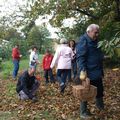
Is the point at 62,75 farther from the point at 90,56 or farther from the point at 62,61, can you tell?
the point at 90,56

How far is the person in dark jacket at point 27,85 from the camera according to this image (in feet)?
37.3

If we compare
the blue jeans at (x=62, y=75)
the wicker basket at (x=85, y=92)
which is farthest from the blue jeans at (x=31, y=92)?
the wicker basket at (x=85, y=92)

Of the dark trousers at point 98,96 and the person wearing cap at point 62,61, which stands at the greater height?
the person wearing cap at point 62,61

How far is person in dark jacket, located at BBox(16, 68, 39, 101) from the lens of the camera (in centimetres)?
1137

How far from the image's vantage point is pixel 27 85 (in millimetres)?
11555

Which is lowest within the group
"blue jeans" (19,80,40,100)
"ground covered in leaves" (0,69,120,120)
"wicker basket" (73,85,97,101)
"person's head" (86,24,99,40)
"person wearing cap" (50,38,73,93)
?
"ground covered in leaves" (0,69,120,120)

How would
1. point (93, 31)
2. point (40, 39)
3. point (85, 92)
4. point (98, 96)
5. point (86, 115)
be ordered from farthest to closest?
point (40, 39), point (98, 96), point (86, 115), point (93, 31), point (85, 92)

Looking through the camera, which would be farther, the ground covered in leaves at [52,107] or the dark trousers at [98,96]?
the ground covered in leaves at [52,107]

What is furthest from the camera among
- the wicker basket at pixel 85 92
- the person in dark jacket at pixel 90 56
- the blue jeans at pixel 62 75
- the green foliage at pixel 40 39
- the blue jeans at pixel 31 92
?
the green foliage at pixel 40 39

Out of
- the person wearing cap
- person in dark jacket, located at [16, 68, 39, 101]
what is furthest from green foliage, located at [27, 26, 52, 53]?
person in dark jacket, located at [16, 68, 39, 101]

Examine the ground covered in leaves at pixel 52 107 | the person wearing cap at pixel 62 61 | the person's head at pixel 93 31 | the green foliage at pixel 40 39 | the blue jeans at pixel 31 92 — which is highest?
the green foliage at pixel 40 39

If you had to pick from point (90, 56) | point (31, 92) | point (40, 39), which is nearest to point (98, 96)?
point (90, 56)

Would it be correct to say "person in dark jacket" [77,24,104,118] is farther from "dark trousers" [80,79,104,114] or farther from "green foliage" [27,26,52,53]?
"green foliage" [27,26,52,53]

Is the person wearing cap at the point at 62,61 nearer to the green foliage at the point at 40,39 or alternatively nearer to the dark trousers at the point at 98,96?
the dark trousers at the point at 98,96
